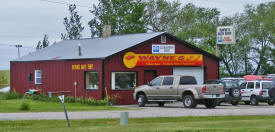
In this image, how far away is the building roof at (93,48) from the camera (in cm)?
3928

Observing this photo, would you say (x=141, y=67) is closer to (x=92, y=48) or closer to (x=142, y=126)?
(x=92, y=48)

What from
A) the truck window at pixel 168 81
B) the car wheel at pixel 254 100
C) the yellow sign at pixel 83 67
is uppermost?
the yellow sign at pixel 83 67

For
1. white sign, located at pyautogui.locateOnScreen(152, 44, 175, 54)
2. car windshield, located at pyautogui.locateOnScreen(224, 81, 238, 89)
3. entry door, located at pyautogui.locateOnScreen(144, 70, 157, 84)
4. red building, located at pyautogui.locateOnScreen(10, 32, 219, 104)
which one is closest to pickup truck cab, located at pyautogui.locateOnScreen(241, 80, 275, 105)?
car windshield, located at pyautogui.locateOnScreen(224, 81, 238, 89)

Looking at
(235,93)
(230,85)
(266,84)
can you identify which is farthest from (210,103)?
(266,84)

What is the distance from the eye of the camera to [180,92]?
34.0 meters

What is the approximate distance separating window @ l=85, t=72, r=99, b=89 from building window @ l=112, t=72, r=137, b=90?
1.13 metres

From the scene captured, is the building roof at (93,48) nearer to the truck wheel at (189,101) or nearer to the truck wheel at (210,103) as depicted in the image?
the truck wheel at (189,101)

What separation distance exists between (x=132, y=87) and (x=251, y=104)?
779cm

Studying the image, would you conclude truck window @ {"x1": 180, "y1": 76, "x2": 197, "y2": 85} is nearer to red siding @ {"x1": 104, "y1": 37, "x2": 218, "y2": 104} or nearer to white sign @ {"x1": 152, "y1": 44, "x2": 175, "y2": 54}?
red siding @ {"x1": 104, "y1": 37, "x2": 218, "y2": 104}

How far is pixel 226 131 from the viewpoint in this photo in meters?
18.5

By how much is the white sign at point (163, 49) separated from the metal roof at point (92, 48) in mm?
730

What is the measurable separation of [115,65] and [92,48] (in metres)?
4.25

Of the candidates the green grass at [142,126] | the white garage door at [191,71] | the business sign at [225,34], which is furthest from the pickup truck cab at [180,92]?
the business sign at [225,34]

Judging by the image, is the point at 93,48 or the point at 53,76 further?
the point at 53,76
